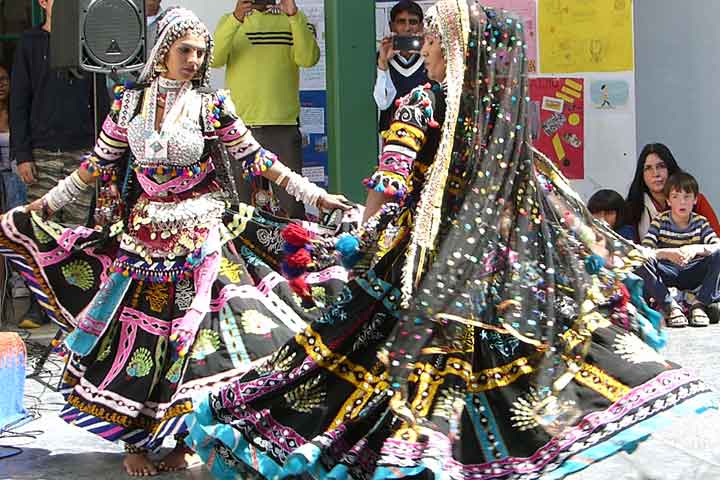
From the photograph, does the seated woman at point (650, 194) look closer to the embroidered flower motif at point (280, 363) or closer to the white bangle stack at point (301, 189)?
the white bangle stack at point (301, 189)

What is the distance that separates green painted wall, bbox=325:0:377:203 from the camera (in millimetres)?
8789

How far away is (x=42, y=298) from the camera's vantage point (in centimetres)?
564

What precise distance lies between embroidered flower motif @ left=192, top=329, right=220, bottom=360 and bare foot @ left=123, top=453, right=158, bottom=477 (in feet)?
1.67

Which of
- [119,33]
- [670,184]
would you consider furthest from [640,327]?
[670,184]

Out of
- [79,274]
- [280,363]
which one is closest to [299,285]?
[280,363]

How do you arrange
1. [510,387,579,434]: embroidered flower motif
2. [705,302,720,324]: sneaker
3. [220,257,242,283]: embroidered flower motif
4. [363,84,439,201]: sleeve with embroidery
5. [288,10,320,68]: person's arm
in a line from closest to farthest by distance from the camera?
1. [510,387,579,434]: embroidered flower motif
2. [363,84,439,201]: sleeve with embroidery
3. [220,257,242,283]: embroidered flower motif
4. [705,302,720,324]: sneaker
5. [288,10,320,68]: person's arm

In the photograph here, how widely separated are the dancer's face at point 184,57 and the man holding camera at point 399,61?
3.23 m

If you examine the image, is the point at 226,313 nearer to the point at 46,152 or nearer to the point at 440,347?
the point at 440,347

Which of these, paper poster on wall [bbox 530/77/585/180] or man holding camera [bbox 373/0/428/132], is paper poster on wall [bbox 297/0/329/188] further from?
paper poster on wall [bbox 530/77/585/180]

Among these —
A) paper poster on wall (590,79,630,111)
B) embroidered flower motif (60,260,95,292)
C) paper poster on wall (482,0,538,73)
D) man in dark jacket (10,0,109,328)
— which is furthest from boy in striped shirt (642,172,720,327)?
embroidered flower motif (60,260,95,292)

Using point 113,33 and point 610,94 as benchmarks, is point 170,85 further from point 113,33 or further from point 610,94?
point 610,94

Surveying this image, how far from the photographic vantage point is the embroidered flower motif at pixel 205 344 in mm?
5152

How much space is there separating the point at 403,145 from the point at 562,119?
5022 millimetres

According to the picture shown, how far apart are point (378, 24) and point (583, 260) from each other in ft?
16.2
